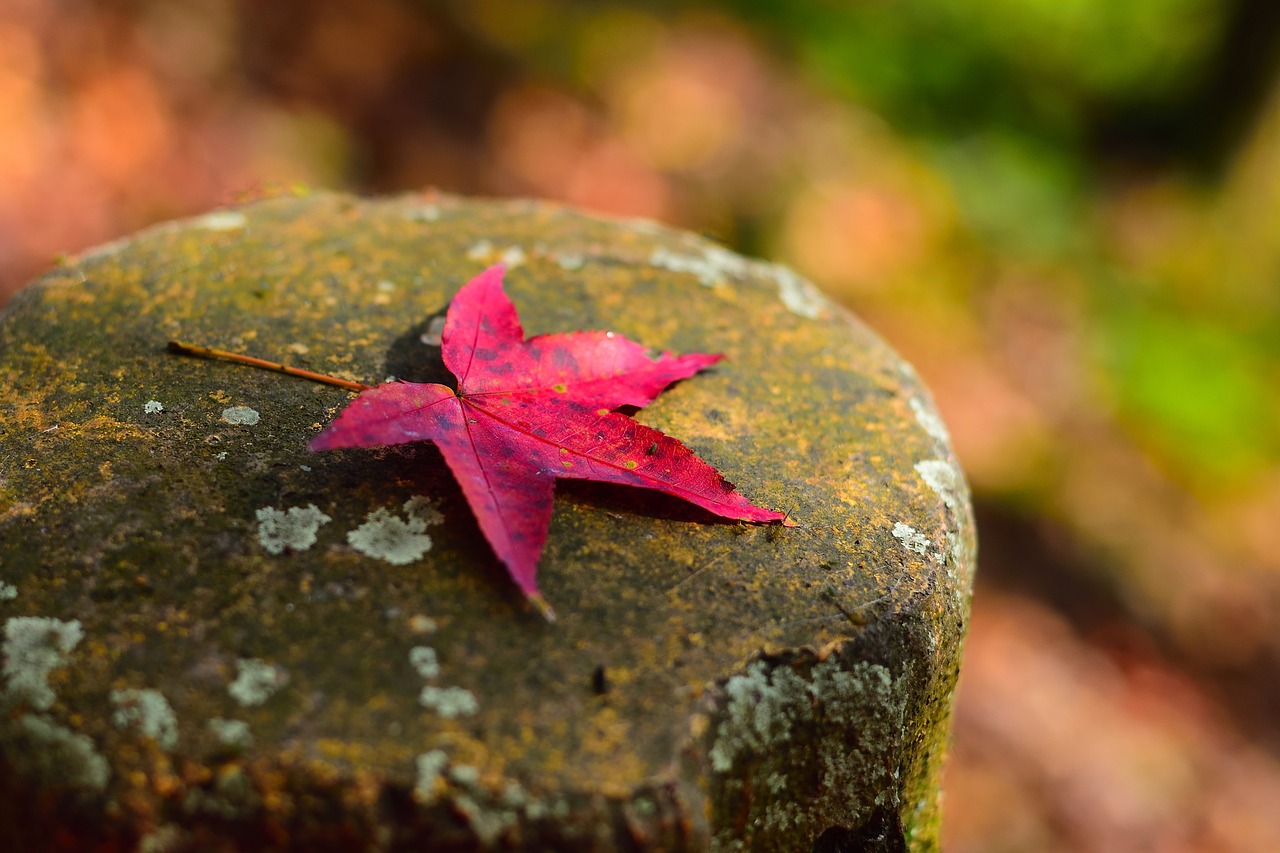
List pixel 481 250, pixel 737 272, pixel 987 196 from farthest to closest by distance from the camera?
pixel 987 196 → pixel 737 272 → pixel 481 250

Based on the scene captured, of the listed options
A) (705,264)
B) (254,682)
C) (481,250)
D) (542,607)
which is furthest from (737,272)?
(254,682)

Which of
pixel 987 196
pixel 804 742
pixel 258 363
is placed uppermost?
pixel 258 363

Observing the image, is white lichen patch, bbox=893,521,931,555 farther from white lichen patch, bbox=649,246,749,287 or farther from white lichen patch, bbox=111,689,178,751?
white lichen patch, bbox=111,689,178,751

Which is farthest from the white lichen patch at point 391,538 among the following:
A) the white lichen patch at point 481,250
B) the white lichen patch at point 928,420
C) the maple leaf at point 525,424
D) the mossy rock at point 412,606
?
the white lichen patch at point 928,420

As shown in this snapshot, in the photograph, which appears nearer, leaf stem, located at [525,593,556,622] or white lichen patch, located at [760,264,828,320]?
leaf stem, located at [525,593,556,622]

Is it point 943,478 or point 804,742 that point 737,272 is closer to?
point 943,478

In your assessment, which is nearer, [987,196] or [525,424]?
[525,424]

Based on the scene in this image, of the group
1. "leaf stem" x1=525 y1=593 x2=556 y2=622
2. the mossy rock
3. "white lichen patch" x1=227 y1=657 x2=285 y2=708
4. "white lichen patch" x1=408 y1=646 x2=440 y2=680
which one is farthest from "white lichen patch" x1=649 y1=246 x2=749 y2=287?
"white lichen patch" x1=227 y1=657 x2=285 y2=708
